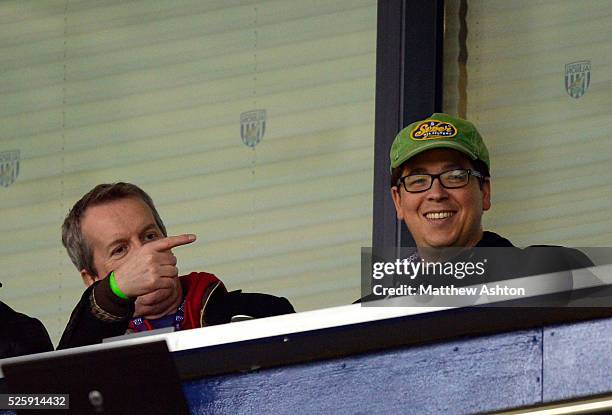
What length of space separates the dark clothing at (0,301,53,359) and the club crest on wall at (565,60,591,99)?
1.91 metres

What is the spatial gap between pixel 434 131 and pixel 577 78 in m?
1.31

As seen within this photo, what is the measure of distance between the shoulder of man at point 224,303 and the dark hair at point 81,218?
0.36 meters

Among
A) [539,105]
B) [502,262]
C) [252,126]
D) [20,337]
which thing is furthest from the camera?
[252,126]

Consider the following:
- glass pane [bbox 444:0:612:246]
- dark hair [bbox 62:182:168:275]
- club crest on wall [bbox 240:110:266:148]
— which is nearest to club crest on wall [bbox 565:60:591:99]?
glass pane [bbox 444:0:612:246]

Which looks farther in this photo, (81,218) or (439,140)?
(81,218)

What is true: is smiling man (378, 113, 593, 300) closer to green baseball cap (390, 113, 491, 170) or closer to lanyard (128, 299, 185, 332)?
green baseball cap (390, 113, 491, 170)

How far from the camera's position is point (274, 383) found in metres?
4.51

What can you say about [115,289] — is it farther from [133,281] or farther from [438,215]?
A: [438,215]

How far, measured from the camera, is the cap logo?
191 inches

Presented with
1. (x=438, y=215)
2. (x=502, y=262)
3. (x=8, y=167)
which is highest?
(x=8, y=167)

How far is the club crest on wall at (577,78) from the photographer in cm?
601

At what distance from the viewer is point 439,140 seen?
15.8ft

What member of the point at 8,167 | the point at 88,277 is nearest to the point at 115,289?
the point at 88,277

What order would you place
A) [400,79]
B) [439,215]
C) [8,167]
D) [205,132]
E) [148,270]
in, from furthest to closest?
[8,167]
[205,132]
[400,79]
[148,270]
[439,215]
